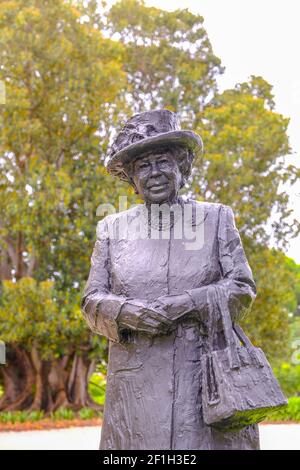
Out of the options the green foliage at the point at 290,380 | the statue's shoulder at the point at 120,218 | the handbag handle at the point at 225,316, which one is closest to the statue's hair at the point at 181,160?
the statue's shoulder at the point at 120,218

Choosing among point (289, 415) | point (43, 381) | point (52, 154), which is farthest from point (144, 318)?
point (289, 415)

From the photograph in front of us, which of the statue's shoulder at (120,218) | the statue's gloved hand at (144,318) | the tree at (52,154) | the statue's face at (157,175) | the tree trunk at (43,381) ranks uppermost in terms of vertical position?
the tree at (52,154)

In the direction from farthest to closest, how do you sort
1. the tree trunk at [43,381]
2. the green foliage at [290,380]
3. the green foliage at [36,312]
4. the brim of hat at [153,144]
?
the green foliage at [290,380] → the tree trunk at [43,381] → the green foliage at [36,312] → the brim of hat at [153,144]

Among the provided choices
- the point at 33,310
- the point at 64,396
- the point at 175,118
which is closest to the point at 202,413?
the point at 175,118

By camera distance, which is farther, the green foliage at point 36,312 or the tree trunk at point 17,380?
the tree trunk at point 17,380

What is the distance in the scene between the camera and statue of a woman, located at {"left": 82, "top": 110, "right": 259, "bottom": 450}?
2791 mm

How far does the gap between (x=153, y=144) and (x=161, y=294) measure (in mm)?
713

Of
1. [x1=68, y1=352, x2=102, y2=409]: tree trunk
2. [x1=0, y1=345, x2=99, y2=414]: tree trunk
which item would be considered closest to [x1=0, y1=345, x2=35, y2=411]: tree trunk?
[x1=0, y1=345, x2=99, y2=414]: tree trunk

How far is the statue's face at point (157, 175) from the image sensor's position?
3.06m

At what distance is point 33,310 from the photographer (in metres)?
11.5

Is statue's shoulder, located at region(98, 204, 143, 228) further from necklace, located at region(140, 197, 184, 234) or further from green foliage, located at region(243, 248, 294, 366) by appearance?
green foliage, located at region(243, 248, 294, 366)

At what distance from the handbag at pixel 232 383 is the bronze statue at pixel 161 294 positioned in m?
0.04

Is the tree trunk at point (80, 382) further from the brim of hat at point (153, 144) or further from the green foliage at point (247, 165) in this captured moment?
the brim of hat at point (153, 144)

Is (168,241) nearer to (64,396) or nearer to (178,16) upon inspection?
(64,396)
